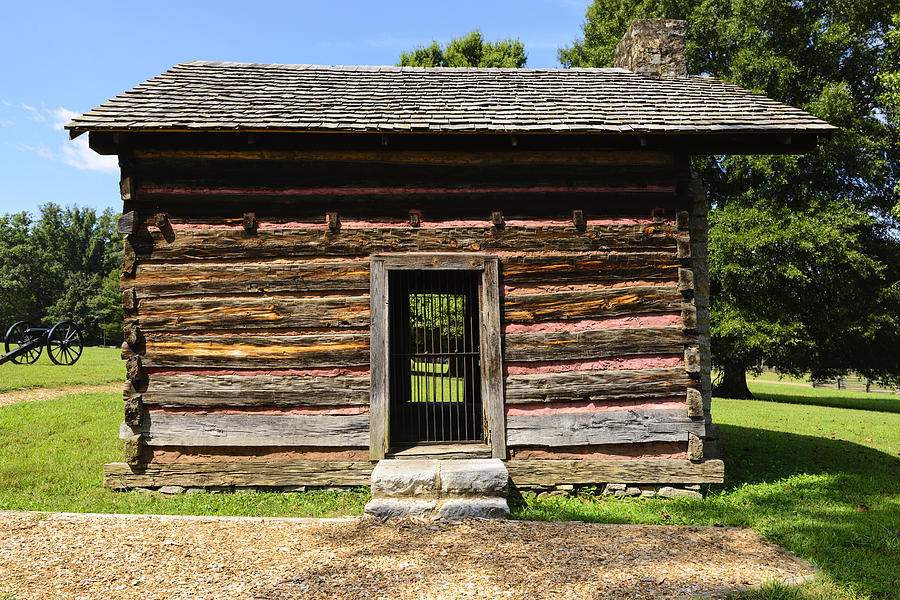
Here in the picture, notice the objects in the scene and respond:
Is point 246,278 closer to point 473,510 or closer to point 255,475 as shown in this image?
point 255,475

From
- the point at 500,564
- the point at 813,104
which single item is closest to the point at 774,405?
the point at 813,104

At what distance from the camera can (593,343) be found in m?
6.45

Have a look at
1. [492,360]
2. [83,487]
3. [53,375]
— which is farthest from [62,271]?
[492,360]

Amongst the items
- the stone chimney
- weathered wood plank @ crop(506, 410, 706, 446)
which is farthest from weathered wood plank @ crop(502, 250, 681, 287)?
the stone chimney

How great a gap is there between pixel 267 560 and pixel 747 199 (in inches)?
720

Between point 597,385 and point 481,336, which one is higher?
point 481,336

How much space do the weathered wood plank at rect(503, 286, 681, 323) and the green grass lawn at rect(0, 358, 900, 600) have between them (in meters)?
2.16

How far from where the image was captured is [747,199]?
17.5 metres

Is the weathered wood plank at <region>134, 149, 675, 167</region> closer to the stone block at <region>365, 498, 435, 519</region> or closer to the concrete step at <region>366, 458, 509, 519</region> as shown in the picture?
the concrete step at <region>366, 458, 509, 519</region>

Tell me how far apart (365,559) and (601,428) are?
130 inches

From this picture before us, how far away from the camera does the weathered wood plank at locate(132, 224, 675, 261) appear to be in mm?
6352

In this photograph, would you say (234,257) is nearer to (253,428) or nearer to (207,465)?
(253,428)

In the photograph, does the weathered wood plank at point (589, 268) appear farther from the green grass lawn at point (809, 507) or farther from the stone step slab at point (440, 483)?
the green grass lawn at point (809, 507)

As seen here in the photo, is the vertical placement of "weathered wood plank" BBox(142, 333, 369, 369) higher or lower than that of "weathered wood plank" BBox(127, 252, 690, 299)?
lower
